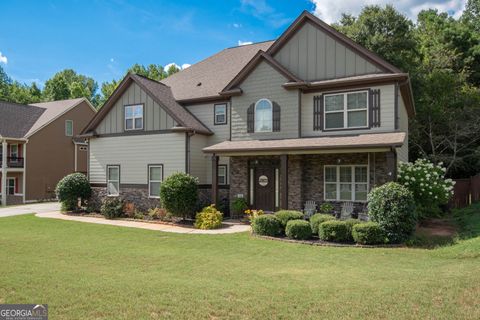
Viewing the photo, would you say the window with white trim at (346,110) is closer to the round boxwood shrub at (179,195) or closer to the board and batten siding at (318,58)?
the board and batten siding at (318,58)

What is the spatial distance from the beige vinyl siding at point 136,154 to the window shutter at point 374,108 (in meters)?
8.68

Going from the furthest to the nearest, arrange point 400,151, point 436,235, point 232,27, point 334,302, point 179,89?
point 179,89, point 232,27, point 400,151, point 436,235, point 334,302

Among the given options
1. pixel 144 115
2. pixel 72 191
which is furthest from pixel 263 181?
pixel 72 191

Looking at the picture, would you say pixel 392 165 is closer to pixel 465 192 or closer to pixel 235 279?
pixel 235 279

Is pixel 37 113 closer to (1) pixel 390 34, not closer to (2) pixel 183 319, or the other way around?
(1) pixel 390 34

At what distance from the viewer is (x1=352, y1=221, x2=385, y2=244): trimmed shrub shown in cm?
1101

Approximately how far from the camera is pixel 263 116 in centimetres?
1694

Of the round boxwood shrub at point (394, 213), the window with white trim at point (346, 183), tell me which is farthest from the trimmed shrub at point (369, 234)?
the window with white trim at point (346, 183)

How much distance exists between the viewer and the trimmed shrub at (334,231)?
11406 millimetres

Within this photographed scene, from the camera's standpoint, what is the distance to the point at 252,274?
7.61 meters

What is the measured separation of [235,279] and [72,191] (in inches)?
592

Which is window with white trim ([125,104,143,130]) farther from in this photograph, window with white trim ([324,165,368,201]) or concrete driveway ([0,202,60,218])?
window with white trim ([324,165,368,201])

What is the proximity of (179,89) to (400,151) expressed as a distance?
12347 millimetres

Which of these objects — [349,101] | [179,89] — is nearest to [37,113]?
[179,89]
